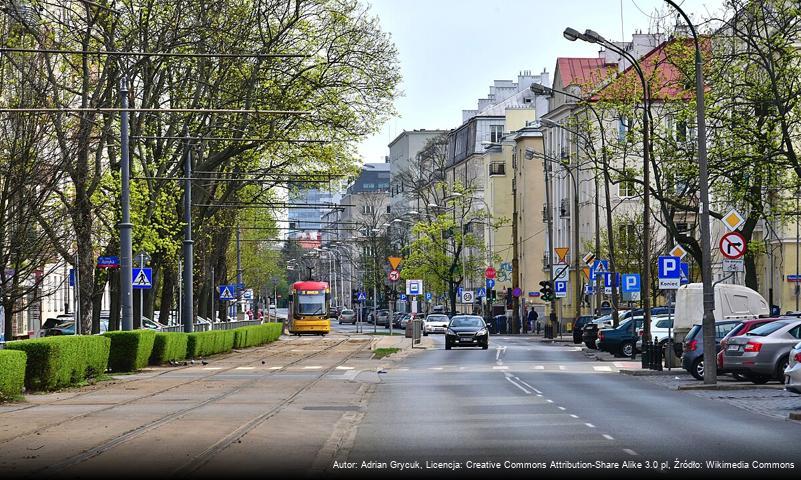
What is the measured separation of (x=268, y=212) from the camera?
265 ft

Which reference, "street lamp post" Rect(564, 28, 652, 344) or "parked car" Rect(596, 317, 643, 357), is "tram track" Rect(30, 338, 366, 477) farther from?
"parked car" Rect(596, 317, 643, 357)

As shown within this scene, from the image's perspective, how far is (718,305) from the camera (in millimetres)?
43469

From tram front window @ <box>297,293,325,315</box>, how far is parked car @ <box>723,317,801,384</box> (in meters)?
61.6

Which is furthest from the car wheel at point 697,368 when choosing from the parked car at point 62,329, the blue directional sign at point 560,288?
the blue directional sign at point 560,288

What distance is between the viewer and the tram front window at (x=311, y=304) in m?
91.8

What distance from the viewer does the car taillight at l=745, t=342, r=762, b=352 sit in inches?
1212

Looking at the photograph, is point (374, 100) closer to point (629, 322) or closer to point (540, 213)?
point (629, 322)

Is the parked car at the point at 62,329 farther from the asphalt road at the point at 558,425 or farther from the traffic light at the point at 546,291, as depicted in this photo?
the traffic light at the point at 546,291

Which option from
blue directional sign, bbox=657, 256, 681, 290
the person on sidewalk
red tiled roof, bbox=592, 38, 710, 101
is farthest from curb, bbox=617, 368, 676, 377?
the person on sidewalk

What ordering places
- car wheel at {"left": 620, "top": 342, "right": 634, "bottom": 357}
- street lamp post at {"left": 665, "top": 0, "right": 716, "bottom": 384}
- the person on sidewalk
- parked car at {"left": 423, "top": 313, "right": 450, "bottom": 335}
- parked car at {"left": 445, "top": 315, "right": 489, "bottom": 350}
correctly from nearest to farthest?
street lamp post at {"left": 665, "top": 0, "right": 716, "bottom": 384}
car wheel at {"left": 620, "top": 342, "right": 634, "bottom": 357}
parked car at {"left": 445, "top": 315, "right": 489, "bottom": 350}
parked car at {"left": 423, "top": 313, "right": 450, "bottom": 335}
the person on sidewalk

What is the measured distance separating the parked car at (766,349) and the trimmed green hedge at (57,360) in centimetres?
1440

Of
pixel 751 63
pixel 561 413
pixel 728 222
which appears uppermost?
pixel 751 63

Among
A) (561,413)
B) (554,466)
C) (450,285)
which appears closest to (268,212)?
(450,285)

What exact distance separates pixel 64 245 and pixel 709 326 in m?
17.7
